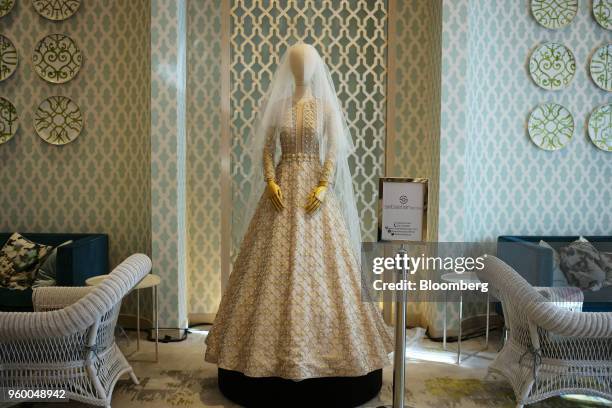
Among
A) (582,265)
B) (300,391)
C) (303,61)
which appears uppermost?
(303,61)

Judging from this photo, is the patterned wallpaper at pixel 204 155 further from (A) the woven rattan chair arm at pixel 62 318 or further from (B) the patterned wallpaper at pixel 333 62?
(A) the woven rattan chair arm at pixel 62 318

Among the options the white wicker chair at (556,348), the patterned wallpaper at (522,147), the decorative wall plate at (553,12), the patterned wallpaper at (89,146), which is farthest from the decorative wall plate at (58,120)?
the decorative wall plate at (553,12)

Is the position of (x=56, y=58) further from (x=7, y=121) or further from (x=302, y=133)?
(x=302, y=133)

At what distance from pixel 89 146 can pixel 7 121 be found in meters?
0.74

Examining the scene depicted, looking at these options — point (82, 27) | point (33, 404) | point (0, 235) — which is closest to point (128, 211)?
point (0, 235)

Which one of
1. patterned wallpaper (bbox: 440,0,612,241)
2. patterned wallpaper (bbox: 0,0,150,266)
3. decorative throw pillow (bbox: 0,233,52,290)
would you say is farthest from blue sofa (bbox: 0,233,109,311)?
patterned wallpaper (bbox: 440,0,612,241)

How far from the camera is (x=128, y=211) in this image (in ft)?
16.5

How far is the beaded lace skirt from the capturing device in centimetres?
305

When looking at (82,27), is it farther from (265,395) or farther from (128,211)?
(265,395)

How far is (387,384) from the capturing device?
3592mm

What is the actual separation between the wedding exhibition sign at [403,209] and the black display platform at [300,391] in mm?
1033

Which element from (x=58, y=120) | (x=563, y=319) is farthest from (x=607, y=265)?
(x=58, y=120)

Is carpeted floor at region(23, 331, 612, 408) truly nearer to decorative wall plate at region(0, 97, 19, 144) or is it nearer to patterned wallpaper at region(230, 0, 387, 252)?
patterned wallpaper at region(230, 0, 387, 252)

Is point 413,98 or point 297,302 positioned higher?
point 413,98
